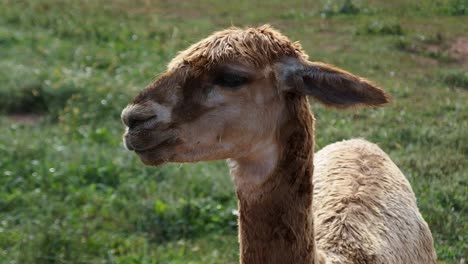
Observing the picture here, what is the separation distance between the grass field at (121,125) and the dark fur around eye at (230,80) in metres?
2.72

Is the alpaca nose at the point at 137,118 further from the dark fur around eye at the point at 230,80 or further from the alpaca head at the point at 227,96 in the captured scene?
the dark fur around eye at the point at 230,80

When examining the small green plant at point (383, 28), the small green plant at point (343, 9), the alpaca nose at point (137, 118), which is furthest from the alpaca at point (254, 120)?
the small green plant at point (343, 9)

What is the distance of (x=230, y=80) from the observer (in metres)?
3.79

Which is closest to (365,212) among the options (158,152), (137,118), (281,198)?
(281,198)

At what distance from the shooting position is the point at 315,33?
12320mm

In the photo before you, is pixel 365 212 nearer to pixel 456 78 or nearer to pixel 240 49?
pixel 240 49

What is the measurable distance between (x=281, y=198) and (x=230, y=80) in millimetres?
575

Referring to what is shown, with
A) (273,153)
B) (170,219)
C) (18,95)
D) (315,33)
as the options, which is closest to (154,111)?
(273,153)

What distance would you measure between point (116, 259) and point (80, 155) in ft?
6.16

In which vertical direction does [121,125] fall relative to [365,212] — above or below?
below

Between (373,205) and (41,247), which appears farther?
(41,247)

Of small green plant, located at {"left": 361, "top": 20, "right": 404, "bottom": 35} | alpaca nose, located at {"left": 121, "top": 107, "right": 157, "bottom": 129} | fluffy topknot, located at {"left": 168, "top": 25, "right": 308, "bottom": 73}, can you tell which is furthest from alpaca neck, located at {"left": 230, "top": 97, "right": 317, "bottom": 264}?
small green plant, located at {"left": 361, "top": 20, "right": 404, "bottom": 35}

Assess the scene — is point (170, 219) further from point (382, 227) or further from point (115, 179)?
point (382, 227)

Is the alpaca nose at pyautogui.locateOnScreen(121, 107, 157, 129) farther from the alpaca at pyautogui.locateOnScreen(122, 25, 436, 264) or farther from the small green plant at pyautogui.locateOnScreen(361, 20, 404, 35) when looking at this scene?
the small green plant at pyautogui.locateOnScreen(361, 20, 404, 35)
